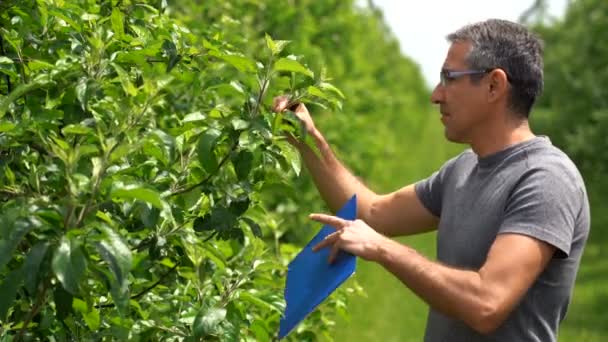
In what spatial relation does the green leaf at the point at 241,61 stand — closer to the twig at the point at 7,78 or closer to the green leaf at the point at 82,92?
the green leaf at the point at 82,92

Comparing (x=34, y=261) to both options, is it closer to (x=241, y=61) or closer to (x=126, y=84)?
(x=126, y=84)

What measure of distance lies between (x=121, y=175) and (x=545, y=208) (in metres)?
1.27

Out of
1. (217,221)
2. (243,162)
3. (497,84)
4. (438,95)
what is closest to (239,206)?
(217,221)

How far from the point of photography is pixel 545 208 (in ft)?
10.9

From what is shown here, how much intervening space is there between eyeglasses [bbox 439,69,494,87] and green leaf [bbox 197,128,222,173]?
1027mm

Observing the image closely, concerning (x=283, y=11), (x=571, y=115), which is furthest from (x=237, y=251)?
(x=571, y=115)

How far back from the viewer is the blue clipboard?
3086mm

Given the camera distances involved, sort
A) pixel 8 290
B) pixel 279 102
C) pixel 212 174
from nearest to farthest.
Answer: pixel 8 290 < pixel 212 174 < pixel 279 102

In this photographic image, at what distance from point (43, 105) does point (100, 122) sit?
1.47ft

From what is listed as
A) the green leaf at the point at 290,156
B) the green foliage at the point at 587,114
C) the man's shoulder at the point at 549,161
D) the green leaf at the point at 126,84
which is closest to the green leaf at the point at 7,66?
the green leaf at the point at 126,84

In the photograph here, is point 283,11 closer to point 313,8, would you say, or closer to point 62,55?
point 313,8

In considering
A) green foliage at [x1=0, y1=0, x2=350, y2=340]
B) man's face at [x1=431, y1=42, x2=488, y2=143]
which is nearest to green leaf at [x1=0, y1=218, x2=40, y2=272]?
green foliage at [x1=0, y1=0, x2=350, y2=340]

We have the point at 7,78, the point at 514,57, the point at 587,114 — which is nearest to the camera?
the point at 7,78

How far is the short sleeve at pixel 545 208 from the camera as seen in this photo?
10.8 ft
